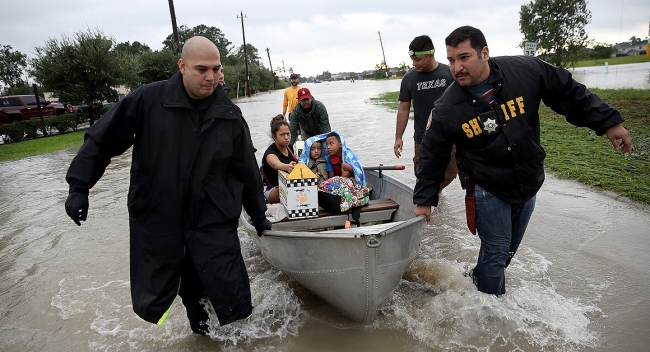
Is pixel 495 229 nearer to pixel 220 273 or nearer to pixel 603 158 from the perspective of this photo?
pixel 220 273

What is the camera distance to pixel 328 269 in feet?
11.5

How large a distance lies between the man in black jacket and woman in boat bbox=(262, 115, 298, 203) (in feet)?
7.65

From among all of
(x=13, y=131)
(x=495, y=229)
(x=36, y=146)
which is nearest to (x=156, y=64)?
(x=13, y=131)

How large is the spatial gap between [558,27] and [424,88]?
118 feet

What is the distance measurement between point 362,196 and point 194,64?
2.61m

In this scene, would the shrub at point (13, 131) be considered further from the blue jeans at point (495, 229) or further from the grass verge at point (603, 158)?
the blue jeans at point (495, 229)

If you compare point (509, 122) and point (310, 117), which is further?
point (310, 117)

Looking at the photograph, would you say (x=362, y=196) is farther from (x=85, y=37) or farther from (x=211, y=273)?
(x=85, y=37)

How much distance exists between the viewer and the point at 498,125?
2977 millimetres

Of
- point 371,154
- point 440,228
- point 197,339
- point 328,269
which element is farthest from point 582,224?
point 371,154

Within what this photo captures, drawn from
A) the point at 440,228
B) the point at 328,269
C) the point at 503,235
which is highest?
the point at 503,235

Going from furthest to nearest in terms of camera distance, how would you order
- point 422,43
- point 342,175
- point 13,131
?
1. point 13,131
2. point 342,175
3. point 422,43

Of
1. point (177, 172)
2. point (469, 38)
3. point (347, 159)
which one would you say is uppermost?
point (469, 38)

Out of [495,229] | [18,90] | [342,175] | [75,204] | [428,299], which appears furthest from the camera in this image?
[18,90]
